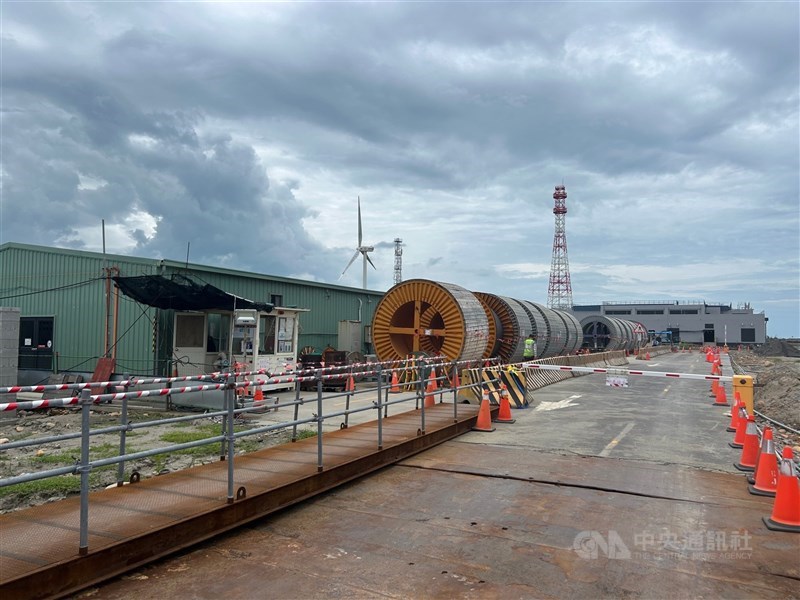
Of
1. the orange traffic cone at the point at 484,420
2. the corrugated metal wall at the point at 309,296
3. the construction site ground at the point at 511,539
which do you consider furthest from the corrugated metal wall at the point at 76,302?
the construction site ground at the point at 511,539

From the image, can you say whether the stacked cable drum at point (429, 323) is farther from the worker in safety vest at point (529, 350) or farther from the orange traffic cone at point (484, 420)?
the orange traffic cone at point (484, 420)

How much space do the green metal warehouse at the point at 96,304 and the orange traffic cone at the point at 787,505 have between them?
14.4m

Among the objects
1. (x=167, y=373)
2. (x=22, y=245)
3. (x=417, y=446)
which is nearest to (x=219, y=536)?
(x=417, y=446)

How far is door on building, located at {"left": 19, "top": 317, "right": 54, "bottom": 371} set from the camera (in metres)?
20.8

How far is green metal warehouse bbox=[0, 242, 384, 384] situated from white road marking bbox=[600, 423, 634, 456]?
11.3 meters

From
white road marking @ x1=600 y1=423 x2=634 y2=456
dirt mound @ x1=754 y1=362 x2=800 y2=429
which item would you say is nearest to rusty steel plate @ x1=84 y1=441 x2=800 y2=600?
white road marking @ x1=600 y1=423 x2=634 y2=456

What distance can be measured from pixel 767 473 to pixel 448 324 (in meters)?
12.7

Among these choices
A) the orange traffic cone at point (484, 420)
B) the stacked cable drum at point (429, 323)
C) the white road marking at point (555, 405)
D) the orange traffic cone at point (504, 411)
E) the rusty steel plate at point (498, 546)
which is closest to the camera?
the rusty steel plate at point (498, 546)

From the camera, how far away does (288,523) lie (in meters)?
5.88

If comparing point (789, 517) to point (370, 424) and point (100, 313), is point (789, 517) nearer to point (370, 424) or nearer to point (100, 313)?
point (370, 424)

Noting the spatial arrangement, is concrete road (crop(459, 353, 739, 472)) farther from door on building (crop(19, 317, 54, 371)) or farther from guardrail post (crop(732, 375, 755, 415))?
door on building (crop(19, 317, 54, 371))

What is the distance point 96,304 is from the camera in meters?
19.4

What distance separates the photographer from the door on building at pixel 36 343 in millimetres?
20828

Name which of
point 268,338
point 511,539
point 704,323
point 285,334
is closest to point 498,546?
point 511,539
